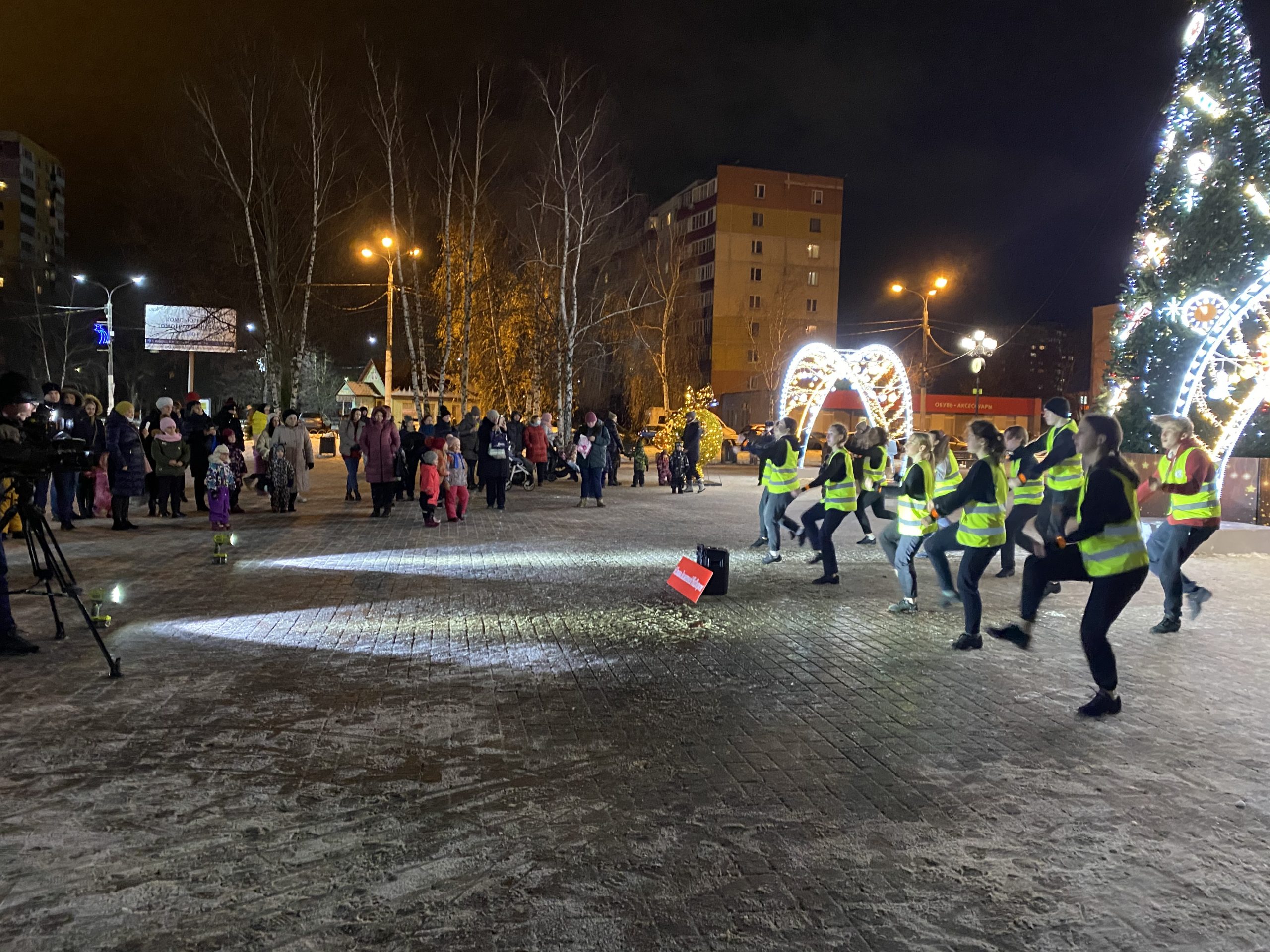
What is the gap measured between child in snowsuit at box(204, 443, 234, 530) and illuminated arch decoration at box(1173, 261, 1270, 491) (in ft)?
39.3

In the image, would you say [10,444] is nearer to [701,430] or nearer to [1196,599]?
[1196,599]

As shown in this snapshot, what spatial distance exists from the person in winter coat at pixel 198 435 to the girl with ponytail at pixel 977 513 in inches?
492

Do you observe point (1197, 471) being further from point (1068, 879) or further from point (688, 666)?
point (1068, 879)

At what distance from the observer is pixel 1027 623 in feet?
20.2

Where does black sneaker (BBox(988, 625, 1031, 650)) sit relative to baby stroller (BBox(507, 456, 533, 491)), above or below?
below

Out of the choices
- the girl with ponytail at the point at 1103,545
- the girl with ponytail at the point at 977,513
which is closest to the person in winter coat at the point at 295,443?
the girl with ponytail at the point at 977,513

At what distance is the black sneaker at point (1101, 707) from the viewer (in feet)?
17.9

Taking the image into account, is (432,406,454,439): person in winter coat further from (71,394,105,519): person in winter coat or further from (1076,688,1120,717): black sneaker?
(1076,688,1120,717): black sneaker

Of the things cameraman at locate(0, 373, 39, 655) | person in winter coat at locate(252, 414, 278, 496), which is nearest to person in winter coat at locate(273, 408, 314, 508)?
person in winter coat at locate(252, 414, 278, 496)

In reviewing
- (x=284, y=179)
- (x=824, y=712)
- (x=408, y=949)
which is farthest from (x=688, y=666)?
(x=284, y=179)

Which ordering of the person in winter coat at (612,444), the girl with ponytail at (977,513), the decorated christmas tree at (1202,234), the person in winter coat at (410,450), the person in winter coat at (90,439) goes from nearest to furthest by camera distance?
the girl with ponytail at (977,513) < the person in winter coat at (90,439) < the decorated christmas tree at (1202,234) < the person in winter coat at (410,450) < the person in winter coat at (612,444)

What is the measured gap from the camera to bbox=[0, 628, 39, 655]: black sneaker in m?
6.47

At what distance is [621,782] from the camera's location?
4.40 m

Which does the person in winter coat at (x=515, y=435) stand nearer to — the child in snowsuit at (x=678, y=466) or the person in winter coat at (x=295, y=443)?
the child in snowsuit at (x=678, y=466)
